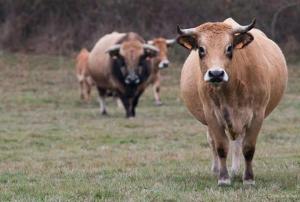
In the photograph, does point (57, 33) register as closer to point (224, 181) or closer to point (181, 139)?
point (181, 139)

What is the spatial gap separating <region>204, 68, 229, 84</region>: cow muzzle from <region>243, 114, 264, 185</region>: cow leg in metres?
0.95

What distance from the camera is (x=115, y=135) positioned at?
53.7ft

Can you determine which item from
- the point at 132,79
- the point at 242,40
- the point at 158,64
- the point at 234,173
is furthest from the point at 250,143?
the point at 158,64

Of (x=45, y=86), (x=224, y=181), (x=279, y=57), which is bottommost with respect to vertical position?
(x=45, y=86)

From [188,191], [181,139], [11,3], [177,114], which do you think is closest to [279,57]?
[188,191]

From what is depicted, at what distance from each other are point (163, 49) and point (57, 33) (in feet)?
36.0

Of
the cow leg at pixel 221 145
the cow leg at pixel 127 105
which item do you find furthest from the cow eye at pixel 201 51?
the cow leg at pixel 127 105

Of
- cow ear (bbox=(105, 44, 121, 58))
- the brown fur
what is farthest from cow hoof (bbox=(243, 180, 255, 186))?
the brown fur

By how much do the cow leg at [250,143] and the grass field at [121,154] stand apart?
115mm

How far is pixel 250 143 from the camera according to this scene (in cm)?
940

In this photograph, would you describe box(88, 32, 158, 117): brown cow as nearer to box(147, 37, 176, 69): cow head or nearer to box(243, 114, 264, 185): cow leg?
box(147, 37, 176, 69): cow head

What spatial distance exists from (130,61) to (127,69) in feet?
0.72

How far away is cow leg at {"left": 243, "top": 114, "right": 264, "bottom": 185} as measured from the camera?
30.3 feet

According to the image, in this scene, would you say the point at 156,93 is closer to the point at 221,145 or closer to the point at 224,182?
the point at 221,145
